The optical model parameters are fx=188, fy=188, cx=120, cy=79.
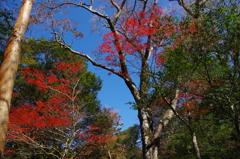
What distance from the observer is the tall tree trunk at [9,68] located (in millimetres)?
3040

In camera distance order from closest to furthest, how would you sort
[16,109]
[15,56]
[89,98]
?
[15,56]
[16,109]
[89,98]

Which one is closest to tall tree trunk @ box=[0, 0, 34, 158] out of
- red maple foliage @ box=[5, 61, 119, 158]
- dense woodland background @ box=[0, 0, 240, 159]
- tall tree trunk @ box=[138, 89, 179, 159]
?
dense woodland background @ box=[0, 0, 240, 159]

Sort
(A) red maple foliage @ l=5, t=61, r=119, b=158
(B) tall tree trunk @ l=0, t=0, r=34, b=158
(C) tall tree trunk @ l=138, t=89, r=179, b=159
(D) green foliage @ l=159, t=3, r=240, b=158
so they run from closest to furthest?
(B) tall tree trunk @ l=0, t=0, r=34, b=158 < (D) green foliage @ l=159, t=3, r=240, b=158 < (C) tall tree trunk @ l=138, t=89, r=179, b=159 < (A) red maple foliage @ l=5, t=61, r=119, b=158

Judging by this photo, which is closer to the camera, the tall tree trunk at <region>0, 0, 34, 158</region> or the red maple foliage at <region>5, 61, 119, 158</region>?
the tall tree trunk at <region>0, 0, 34, 158</region>

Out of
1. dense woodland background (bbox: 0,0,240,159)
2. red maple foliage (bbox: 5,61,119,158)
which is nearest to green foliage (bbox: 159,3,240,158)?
dense woodland background (bbox: 0,0,240,159)

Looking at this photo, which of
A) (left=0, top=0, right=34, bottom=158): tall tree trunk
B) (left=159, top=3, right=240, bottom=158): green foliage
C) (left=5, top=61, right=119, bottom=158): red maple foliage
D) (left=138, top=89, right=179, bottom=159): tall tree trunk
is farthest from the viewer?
(left=5, top=61, right=119, bottom=158): red maple foliage

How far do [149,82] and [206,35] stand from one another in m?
1.88

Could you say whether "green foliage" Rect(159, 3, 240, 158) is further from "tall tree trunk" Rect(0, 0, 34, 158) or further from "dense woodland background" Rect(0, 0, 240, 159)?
"tall tree trunk" Rect(0, 0, 34, 158)

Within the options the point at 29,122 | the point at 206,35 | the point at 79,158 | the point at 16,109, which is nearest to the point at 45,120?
the point at 29,122

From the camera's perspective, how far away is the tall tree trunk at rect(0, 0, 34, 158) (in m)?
3.04

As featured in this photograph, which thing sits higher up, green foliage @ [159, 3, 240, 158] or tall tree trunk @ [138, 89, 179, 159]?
green foliage @ [159, 3, 240, 158]

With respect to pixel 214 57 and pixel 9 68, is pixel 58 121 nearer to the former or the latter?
pixel 9 68

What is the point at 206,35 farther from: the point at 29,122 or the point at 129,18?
the point at 29,122

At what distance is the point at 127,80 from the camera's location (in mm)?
7477
